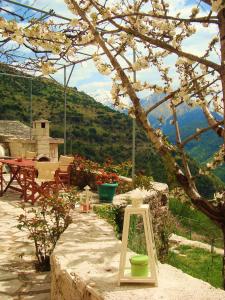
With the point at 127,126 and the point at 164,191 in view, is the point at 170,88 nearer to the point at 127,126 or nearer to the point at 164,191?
the point at 164,191

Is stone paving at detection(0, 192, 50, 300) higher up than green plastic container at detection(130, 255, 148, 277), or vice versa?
green plastic container at detection(130, 255, 148, 277)

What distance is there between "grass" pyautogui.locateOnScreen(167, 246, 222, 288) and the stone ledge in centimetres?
305

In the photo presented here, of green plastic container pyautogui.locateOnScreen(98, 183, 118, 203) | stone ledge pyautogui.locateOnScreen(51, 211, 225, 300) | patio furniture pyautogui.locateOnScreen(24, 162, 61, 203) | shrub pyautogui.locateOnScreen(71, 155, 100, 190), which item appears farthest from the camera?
shrub pyautogui.locateOnScreen(71, 155, 100, 190)

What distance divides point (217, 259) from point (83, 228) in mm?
4738

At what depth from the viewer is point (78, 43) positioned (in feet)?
15.4

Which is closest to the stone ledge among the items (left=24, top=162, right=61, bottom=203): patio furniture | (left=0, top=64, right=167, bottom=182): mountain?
(left=24, top=162, right=61, bottom=203): patio furniture

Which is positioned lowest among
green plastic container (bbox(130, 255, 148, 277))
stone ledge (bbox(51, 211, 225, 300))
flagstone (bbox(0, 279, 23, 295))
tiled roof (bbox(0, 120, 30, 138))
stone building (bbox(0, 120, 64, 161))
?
flagstone (bbox(0, 279, 23, 295))

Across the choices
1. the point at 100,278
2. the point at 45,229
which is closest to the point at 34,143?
the point at 45,229

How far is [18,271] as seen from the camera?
15.2 feet

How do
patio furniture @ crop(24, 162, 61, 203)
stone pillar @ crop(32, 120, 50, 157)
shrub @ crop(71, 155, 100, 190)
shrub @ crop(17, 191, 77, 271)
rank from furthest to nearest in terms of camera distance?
stone pillar @ crop(32, 120, 50, 157), shrub @ crop(71, 155, 100, 190), patio furniture @ crop(24, 162, 61, 203), shrub @ crop(17, 191, 77, 271)

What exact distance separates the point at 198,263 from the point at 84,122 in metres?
36.3

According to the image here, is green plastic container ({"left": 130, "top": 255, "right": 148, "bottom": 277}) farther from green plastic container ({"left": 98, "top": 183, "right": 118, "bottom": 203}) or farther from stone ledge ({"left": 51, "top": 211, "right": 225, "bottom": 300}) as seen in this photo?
green plastic container ({"left": 98, "top": 183, "right": 118, "bottom": 203})

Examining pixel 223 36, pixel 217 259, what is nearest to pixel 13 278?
pixel 223 36

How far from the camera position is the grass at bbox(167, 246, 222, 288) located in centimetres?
692
